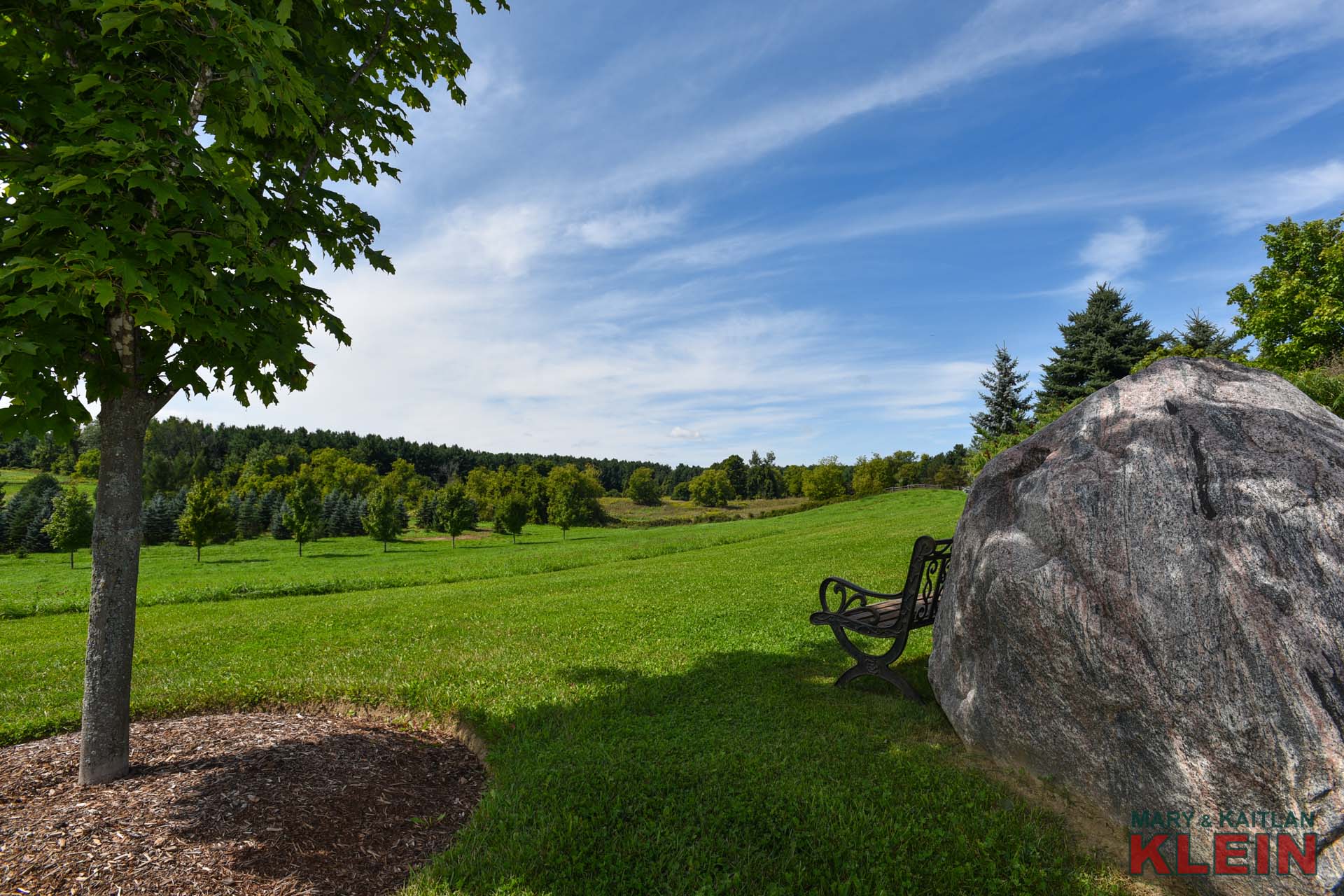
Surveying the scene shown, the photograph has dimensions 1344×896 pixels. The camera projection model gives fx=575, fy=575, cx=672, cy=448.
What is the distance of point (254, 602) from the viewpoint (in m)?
17.8

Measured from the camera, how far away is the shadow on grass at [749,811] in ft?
11.6

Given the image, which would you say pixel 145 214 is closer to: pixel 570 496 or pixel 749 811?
pixel 749 811

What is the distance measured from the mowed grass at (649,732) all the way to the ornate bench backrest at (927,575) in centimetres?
83

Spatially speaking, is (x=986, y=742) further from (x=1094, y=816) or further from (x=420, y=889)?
(x=420, y=889)

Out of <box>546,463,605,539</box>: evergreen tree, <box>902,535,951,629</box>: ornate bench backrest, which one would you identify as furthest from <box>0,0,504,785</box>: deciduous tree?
<box>546,463,605,539</box>: evergreen tree

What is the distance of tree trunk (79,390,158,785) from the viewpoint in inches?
176

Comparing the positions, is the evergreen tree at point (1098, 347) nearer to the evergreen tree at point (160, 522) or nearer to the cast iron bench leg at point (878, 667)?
the cast iron bench leg at point (878, 667)

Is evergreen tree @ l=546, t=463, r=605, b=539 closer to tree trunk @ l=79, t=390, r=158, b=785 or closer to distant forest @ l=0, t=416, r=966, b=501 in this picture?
distant forest @ l=0, t=416, r=966, b=501

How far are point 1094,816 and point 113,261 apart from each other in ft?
23.3

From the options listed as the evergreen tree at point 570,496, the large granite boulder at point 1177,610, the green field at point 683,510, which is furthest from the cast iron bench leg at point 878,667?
the green field at point 683,510

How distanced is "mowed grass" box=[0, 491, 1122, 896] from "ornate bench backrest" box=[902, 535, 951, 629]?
0.83m

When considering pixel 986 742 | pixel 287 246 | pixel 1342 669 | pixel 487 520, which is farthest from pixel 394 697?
pixel 487 520

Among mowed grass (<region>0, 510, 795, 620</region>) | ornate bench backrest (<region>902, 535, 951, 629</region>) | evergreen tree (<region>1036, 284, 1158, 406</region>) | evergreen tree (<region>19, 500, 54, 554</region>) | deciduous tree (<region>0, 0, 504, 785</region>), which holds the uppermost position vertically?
evergreen tree (<region>1036, 284, 1158, 406</region>)

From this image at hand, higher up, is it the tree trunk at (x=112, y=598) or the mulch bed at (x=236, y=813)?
the tree trunk at (x=112, y=598)
